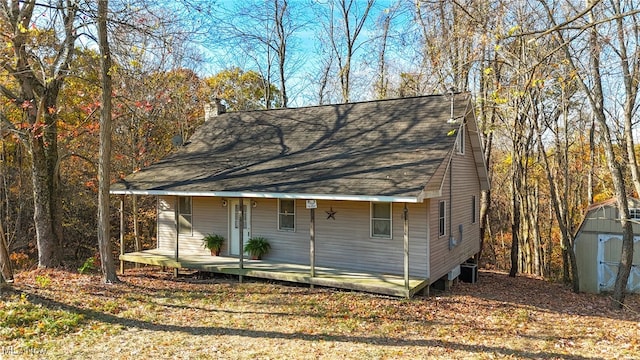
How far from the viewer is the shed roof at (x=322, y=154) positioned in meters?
10.9

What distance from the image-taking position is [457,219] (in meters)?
13.8

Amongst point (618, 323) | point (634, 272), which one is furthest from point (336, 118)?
point (634, 272)

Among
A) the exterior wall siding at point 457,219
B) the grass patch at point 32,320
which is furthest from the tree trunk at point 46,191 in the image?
the exterior wall siding at point 457,219

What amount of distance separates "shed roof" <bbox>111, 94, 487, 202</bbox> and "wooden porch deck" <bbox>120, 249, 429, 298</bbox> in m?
2.14

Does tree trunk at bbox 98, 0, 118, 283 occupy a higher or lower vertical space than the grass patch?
higher

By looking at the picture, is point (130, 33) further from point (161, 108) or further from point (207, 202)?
point (161, 108)

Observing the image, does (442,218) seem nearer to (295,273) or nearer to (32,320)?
(295,273)

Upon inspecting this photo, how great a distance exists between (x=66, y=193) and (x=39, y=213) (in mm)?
7312

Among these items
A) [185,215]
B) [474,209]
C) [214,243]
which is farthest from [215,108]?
[474,209]

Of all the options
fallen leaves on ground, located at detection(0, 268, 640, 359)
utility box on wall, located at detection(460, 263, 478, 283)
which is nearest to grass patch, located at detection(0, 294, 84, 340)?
fallen leaves on ground, located at detection(0, 268, 640, 359)

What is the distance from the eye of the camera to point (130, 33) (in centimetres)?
985

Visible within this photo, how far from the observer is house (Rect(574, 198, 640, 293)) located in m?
15.1

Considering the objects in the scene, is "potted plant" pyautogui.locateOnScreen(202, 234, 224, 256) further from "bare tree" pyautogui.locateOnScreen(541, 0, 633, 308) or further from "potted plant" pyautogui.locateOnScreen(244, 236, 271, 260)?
"bare tree" pyautogui.locateOnScreen(541, 0, 633, 308)

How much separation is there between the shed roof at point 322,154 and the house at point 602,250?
158 inches
